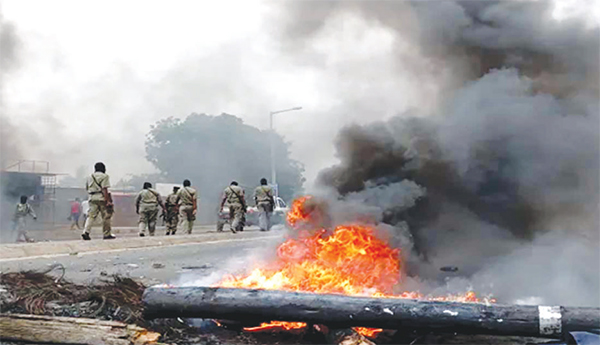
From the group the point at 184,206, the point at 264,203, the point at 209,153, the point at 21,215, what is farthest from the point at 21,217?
the point at 209,153

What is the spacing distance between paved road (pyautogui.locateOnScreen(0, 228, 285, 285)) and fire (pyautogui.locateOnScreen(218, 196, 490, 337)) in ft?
2.15

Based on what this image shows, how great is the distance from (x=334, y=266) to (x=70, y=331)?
9.08ft

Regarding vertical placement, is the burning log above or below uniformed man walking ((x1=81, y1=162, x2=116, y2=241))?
below

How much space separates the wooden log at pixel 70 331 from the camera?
4285 mm

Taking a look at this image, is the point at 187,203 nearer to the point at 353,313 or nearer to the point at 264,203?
the point at 264,203

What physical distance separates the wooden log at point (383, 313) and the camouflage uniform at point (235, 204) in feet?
36.0

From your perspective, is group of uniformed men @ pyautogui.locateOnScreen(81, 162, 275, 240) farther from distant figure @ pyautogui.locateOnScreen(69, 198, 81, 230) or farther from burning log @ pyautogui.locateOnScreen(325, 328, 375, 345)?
burning log @ pyautogui.locateOnScreen(325, 328, 375, 345)

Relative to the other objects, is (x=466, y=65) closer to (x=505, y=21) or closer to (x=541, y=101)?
(x=505, y=21)

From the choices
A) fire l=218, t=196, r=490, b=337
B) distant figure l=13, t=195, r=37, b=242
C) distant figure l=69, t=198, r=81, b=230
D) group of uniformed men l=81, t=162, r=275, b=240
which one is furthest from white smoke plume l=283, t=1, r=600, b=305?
distant figure l=69, t=198, r=81, b=230

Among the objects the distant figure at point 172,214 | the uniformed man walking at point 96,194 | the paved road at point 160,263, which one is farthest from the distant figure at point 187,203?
the uniformed man walking at point 96,194

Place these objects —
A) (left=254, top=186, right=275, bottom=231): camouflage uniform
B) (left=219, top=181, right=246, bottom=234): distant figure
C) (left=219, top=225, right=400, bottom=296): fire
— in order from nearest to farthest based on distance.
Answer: (left=219, top=225, right=400, bottom=296): fire
(left=219, top=181, right=246, bottom=234): distant figure
(left=254, top=186, right=275, bottom=231): camouflage uniform

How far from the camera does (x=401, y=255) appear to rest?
263 inches

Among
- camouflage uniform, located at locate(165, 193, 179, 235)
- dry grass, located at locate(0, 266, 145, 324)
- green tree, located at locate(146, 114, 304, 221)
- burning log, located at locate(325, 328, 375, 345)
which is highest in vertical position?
green tree, located at locate(146, 114, 304, 221)

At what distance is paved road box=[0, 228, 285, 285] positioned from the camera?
24.6 ft
